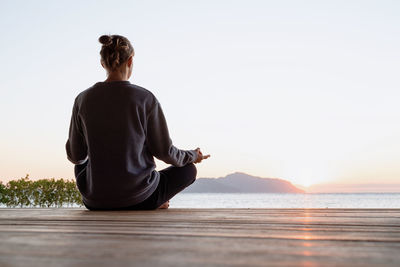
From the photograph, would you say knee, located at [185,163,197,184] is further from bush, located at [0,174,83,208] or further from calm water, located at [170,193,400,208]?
calm water, located at [170,193,400,208]

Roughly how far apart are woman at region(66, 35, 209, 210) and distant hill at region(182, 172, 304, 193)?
7201 centimetres

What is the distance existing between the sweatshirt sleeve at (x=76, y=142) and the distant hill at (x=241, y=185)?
71927 millimetres

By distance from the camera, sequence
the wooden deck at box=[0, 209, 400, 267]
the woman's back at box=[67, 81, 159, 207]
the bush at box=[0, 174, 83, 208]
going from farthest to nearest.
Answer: the bush at box=[0, 174, 83, 208] < the woman's back at box=[67, 81, 159, 207] < the wooden deck at box=[0, 209, 400, 267]

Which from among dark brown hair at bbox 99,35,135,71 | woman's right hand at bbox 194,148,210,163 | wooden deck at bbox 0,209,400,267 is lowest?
wooden deck at bbox 0,209,400,267

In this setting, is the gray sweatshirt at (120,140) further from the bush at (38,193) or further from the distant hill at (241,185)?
the distant hill at (241,185)

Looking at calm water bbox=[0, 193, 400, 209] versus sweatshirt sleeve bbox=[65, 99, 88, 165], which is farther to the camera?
calm water bbox=[0, 193, 400, 209]

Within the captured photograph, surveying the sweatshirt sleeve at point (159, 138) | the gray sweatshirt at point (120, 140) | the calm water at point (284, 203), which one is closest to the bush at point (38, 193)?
the gray sweatshirt at point (120, 140)

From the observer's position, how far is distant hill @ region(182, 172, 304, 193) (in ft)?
249

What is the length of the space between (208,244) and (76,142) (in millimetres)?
1764

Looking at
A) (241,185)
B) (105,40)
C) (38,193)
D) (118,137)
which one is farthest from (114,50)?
(241,185)

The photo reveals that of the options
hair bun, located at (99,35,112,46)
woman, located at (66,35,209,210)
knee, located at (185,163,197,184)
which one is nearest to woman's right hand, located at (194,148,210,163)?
knee, located at (185,163,197,184)

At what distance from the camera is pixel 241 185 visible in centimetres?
8181

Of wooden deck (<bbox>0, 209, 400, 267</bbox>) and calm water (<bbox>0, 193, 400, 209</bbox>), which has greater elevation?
wooden deck (<bbox>0, 209, 400, 267</bbox>)

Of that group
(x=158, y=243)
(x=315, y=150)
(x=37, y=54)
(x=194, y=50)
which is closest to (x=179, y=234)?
(x=158, y=243)
